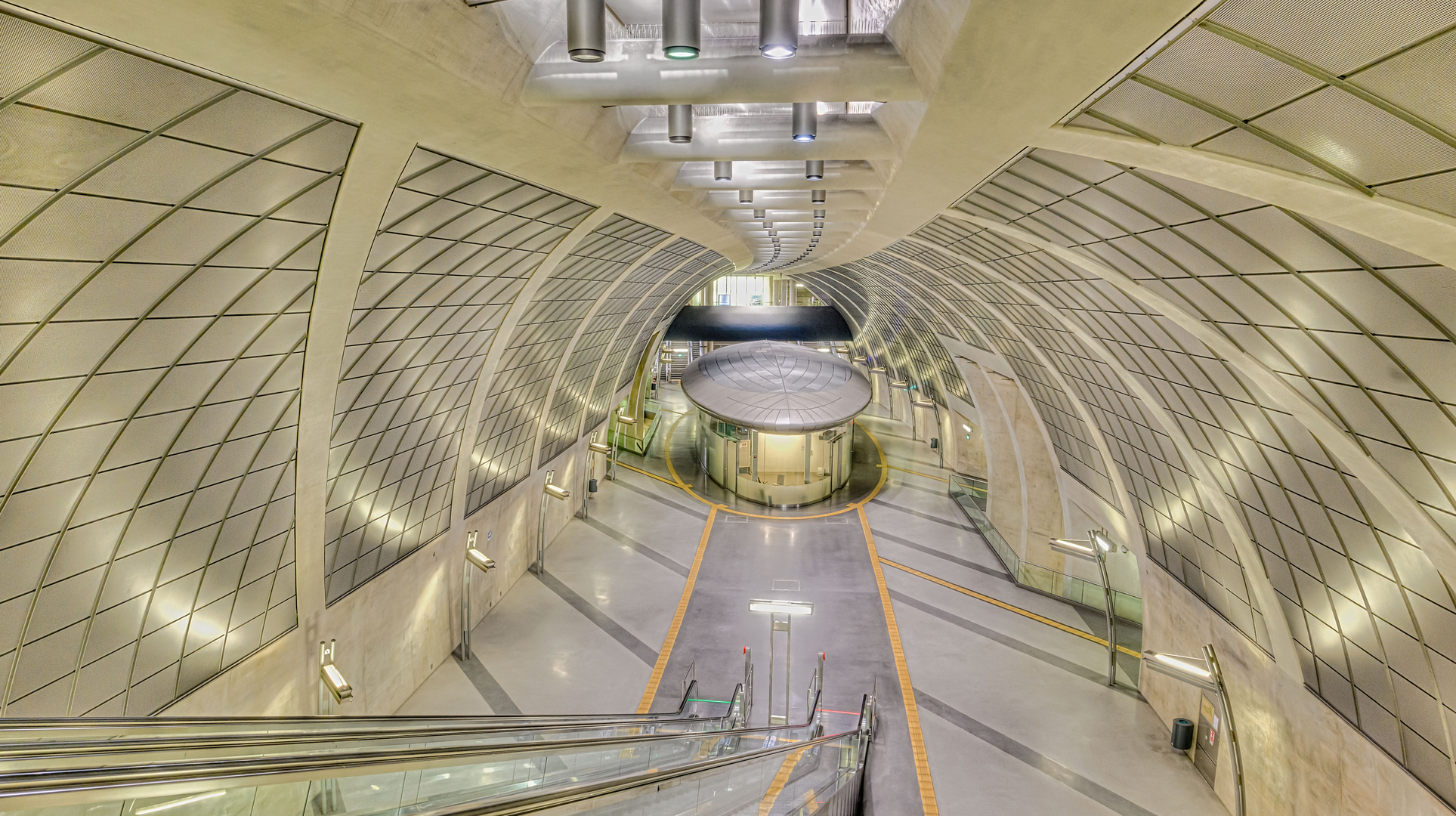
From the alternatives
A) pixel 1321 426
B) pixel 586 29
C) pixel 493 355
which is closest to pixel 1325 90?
pixel 586 29

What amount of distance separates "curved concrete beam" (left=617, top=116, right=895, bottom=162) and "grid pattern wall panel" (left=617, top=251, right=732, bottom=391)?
521 inches

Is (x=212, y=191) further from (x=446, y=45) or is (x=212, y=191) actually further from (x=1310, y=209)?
(x=1310, y=209)

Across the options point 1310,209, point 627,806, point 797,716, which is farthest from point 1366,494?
point 797,716

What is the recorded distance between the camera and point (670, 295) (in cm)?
2820

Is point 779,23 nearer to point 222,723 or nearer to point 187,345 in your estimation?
point 222,723

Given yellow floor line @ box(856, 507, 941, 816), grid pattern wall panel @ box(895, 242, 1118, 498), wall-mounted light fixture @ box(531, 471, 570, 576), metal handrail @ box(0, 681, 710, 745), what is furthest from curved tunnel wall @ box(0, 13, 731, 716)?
yellow floor line @ box(856, 507, 941, 816)

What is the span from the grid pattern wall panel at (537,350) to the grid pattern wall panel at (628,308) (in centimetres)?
165

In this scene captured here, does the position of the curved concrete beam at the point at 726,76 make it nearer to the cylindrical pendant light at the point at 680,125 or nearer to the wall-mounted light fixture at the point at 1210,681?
the cylindrical pendant light at the point at 680,125

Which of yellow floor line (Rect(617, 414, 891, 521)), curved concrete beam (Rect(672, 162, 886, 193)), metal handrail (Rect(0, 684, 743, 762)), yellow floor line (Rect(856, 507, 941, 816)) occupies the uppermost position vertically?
curved concrete beam (Rect(672, 162, 886, 193))

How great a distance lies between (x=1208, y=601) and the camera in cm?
1224

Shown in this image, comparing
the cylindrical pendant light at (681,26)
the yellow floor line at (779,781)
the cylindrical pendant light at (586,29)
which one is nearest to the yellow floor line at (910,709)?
the yellow floor line at (779,781)

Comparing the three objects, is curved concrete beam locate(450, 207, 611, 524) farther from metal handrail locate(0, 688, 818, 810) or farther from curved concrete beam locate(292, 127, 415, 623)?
metal handrail locate(0, 688, 818, 810)

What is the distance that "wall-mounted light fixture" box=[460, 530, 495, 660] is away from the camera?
1515 centimetres

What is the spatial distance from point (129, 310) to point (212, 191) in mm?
1322
